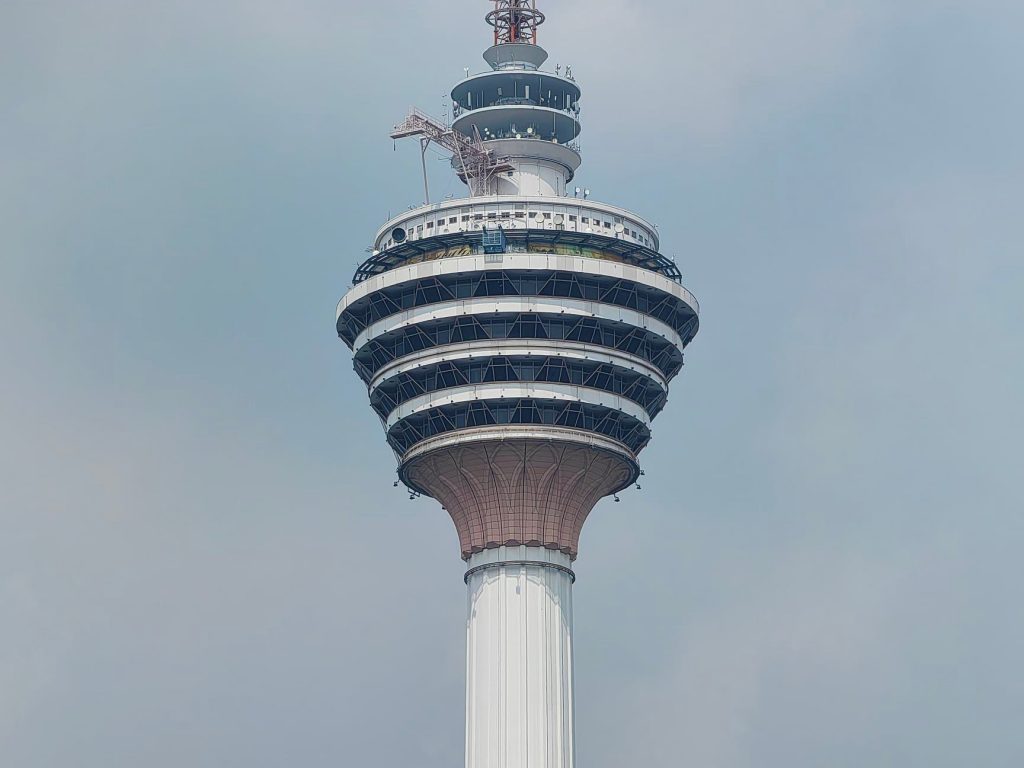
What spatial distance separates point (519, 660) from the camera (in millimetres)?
152625

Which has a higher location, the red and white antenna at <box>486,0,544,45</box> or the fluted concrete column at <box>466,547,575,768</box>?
the red and white antenna at <box>486,0,544,45</box>

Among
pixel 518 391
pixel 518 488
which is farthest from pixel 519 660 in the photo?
pixel 518 391

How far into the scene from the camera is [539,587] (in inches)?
6093

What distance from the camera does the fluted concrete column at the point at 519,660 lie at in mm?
151125

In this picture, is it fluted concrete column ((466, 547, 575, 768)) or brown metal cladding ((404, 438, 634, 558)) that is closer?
fluted concrete column ((466, 547, 575, 768))

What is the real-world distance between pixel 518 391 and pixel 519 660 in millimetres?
16920

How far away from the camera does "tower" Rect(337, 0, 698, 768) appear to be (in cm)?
15338

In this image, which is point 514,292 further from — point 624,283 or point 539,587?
point 539,587

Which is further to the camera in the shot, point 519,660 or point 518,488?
point 518,488

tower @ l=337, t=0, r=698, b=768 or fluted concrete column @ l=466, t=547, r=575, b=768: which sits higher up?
tower @ l=337, t=0, r=698, b=768

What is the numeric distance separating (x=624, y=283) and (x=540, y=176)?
15611 millimetres

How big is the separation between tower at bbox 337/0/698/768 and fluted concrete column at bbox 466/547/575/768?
90 mm

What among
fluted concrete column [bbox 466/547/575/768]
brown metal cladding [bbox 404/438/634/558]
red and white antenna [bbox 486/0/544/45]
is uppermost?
red and white antenna [bbox 486/0/544/45]

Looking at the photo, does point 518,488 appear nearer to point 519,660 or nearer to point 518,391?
point 518,391
